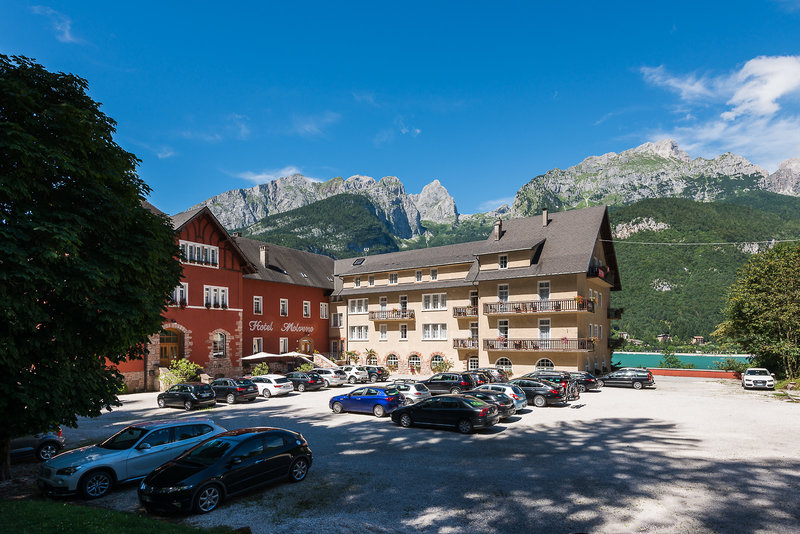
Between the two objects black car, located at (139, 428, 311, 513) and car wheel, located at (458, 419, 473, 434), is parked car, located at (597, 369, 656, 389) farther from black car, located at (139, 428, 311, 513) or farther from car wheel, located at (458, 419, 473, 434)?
black car, located at (139, 428, 311, 513)

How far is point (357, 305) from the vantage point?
2126 inches

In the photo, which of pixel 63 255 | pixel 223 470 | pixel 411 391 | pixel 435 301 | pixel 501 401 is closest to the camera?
pixel 223 470

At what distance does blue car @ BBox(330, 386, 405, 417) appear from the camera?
23406 millimetres

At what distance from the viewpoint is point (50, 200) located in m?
12.2

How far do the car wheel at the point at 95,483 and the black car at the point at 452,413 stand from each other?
39.3ft

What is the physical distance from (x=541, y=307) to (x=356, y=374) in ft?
56.2

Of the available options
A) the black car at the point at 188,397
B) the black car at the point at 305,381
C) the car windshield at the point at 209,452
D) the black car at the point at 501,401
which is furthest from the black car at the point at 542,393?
the car windshield at the point at 209,452

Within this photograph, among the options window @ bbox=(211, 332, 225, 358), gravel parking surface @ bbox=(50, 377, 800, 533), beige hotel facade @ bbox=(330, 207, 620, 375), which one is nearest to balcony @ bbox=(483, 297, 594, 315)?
beige hotel facade @ bbox=(330, 207, 620, 375)

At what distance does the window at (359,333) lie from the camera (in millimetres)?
52822

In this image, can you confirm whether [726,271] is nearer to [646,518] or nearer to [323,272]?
[323,272]


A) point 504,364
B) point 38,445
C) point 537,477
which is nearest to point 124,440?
point 38,445

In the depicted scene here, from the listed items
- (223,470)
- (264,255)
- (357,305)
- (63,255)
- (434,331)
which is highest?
(264,255)

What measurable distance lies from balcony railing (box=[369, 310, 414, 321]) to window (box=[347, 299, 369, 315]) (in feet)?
7.46

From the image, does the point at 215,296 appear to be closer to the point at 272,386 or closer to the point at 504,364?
the point at 272,386
